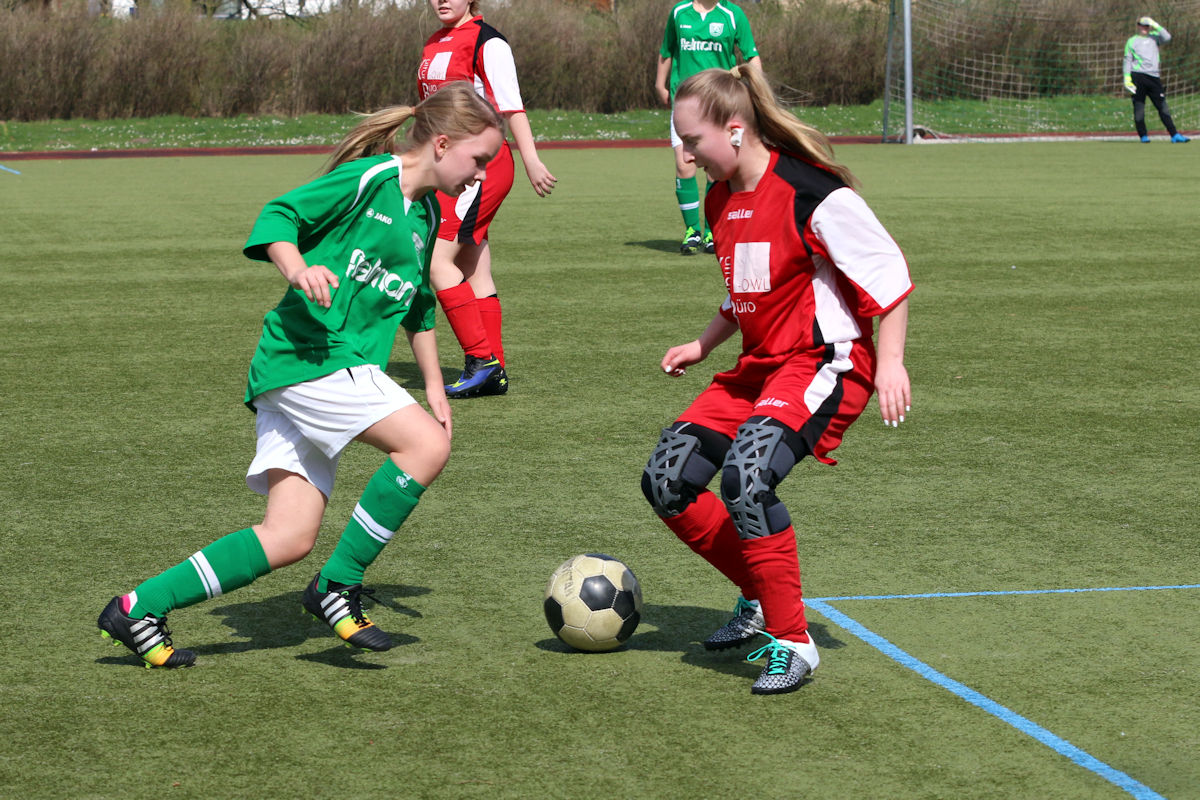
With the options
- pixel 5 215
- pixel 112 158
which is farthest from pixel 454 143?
pixel 112 158

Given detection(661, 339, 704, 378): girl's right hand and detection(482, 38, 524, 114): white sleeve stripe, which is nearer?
detection(661, 339, 704, 378): girl's right hand

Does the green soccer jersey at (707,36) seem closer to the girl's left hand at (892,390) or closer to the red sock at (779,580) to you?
the girl's left hand at (892,390)

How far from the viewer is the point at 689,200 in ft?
42.2

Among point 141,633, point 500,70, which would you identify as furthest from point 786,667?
point 500,70

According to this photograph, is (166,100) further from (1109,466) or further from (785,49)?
(1109,466)

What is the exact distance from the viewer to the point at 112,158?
25.3 m

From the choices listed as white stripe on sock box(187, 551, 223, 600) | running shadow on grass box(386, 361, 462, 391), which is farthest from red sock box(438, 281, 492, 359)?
white stripe on sock box(187, 551, 223, 600)

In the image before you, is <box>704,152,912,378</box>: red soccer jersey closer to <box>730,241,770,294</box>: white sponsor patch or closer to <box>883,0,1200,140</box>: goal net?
<box>730,241,770,294</box>: white sponsor patch

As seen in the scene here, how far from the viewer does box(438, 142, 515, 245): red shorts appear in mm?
7762

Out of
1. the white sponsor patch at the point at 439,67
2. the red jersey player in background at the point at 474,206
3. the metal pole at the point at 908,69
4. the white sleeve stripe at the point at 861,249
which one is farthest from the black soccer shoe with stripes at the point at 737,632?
the metal pole at the point at 908,69

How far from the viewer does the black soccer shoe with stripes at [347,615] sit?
4.04 meters

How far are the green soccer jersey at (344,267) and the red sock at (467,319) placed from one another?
11.5ft

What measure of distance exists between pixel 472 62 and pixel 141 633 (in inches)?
193

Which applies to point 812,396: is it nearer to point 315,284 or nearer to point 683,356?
point 683,356
